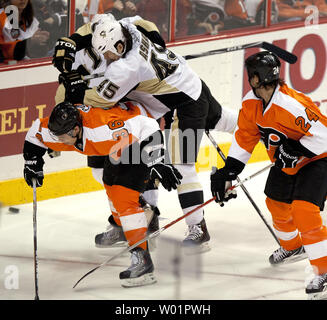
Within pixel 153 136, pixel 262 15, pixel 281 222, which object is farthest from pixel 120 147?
pixel 262 15

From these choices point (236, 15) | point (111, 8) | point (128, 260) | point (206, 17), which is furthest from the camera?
point (236, 15)

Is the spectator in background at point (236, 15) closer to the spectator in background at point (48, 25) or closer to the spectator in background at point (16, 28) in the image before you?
the spectator in background at point (48, 25)

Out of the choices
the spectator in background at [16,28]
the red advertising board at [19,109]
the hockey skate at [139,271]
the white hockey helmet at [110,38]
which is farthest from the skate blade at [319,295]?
the spectator in background at [16,28]

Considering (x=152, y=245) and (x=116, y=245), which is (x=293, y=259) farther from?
Result: (x=116, y=245)

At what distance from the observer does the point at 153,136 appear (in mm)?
5133

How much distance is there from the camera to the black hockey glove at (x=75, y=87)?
5520mm

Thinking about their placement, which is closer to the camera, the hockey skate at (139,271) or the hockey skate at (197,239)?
the hockey skate at (139,271)

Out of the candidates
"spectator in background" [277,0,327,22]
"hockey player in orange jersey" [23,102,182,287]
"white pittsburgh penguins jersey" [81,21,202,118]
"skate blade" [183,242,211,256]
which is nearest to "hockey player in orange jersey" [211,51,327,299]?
"hockey player in orange jersey" [23,102,182,287]

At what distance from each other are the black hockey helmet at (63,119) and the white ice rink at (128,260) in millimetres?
780

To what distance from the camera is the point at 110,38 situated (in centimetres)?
533

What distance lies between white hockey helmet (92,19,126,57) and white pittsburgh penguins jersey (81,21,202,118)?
0.22ft

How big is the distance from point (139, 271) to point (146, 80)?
1.02 metres

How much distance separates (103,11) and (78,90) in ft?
4.59

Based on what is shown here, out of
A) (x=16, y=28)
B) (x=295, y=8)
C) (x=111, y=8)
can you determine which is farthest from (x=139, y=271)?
(x=295, y=8)
